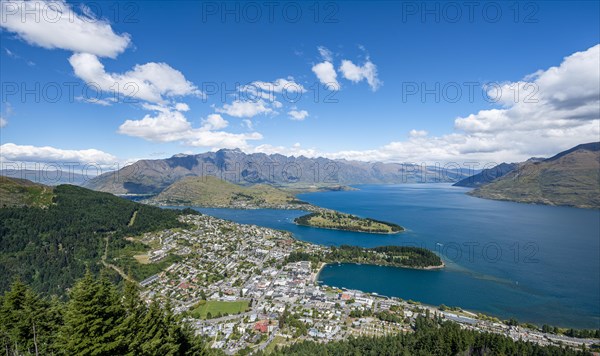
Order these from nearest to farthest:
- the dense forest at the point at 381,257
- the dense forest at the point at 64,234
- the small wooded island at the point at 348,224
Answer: the dense forest at the point at 64,234
the dense forest at the point at 381,257
the small wooded island at the point at 348,224

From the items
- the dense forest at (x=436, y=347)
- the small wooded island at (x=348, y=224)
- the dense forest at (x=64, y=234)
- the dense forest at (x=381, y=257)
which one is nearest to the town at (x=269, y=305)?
the dense forest at (x=381, y=257)

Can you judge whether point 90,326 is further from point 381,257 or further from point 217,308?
point 381,257

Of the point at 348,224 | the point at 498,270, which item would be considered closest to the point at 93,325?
the point at 498,270

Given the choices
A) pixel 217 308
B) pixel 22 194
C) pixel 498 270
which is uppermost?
pixel 22 194

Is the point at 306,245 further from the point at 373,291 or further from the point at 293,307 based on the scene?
the point at 293,307

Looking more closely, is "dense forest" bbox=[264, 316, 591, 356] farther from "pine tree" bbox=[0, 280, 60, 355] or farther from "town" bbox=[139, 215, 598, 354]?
"pine tree" bbox=[0, 280, 60, 355]

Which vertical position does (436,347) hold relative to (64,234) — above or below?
below

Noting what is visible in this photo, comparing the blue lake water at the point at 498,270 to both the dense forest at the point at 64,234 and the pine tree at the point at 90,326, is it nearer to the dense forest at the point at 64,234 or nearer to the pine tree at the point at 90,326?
the dense forest at the point at 64,234
